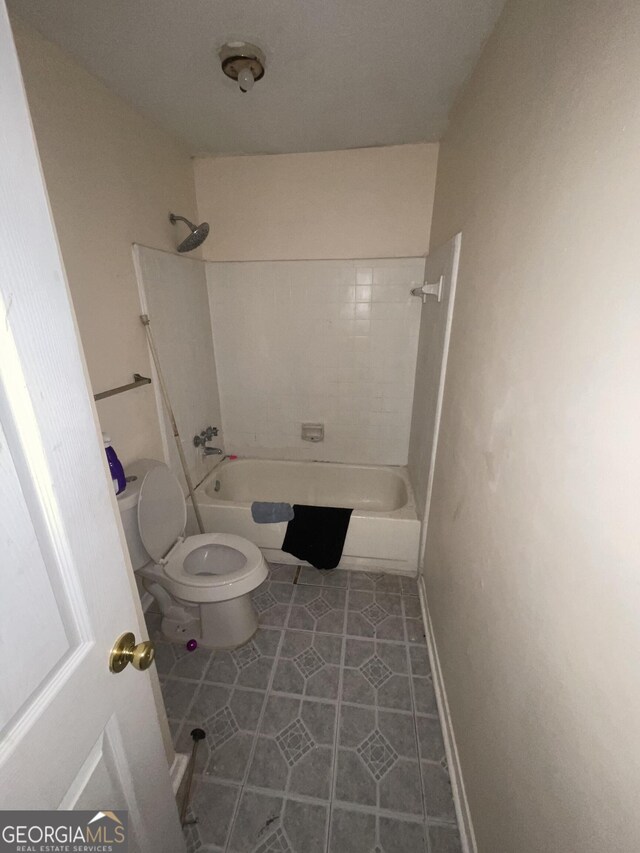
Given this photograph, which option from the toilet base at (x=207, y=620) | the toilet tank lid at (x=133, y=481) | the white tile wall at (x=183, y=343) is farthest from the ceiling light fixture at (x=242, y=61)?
the toilet base at (x=207, y=620)

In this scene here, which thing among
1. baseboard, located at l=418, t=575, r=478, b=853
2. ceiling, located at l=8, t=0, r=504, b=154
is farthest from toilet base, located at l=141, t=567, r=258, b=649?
ceiling, located at l=8, t=0, r=504, b=154

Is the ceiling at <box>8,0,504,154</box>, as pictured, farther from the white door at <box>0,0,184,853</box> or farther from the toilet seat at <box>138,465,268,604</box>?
the toilet seat at <box>138,465,268,604</box>

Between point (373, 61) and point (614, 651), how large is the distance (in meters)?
1.90

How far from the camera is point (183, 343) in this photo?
2.11 m

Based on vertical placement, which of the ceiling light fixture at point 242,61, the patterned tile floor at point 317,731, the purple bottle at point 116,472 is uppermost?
the ceiling light fixture at point 242,61

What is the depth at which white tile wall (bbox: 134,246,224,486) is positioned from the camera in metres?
1.80

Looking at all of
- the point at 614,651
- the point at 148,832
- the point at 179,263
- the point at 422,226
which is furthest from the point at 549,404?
the point at 179,263

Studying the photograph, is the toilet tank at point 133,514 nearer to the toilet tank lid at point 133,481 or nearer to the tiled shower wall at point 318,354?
the toilet tank lid at point 133,481

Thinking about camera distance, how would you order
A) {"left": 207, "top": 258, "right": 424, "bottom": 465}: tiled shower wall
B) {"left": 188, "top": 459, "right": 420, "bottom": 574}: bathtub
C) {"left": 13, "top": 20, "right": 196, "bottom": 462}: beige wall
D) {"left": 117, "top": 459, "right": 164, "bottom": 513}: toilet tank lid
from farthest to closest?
{"left": 207, "top": 258, "right": 424, "bottom": 465}: tiled shower wall
{"left": 188, "top": 459, "right": 420, "bottom": 574}: bathtub
{"left": 117, "top": 459, "right": 164, "bottom": 513}: toilet tank lid
{"left": 13, "top": 20, "right": 196, "bottom": 462}: beige wall

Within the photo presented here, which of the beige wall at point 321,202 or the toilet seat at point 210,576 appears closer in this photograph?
the toilet seat at point 210,576

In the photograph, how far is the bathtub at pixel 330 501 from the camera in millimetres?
1995

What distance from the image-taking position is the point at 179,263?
2025mm

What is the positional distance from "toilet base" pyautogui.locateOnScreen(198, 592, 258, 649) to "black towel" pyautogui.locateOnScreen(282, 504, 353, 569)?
18.1 inches

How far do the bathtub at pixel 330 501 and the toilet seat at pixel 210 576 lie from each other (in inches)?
14.8
